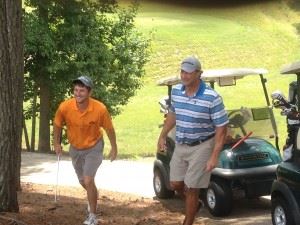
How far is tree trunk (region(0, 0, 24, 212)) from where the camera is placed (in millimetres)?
5918

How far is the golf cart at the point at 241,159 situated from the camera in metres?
8.06

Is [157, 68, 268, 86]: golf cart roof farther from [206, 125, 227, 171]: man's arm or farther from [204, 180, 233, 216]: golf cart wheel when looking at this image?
[206, 125, 227, 171]: man's arm

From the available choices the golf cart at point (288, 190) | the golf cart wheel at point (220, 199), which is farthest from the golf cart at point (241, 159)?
the golf cart at point (288, 190)

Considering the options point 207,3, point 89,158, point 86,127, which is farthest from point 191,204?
point 207,3

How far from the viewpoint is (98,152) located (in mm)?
6414

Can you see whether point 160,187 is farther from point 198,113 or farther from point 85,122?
point 198,113

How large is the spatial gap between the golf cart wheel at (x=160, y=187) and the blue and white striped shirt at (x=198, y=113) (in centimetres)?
332

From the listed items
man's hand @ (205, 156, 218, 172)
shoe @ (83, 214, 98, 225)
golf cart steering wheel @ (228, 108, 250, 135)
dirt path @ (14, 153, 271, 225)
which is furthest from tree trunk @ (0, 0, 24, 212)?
golf cart steering wheel @ (228, 108, 250, 135)

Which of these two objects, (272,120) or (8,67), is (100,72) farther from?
(8,67)

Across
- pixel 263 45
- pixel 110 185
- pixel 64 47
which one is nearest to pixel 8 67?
pixel 110 185

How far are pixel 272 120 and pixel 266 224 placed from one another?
2.04 metres

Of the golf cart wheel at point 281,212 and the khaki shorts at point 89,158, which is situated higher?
the khaki shorts at point 89,158

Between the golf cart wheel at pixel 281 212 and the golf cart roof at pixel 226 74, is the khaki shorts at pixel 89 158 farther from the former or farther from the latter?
the golf cart roof at pixel 226 74

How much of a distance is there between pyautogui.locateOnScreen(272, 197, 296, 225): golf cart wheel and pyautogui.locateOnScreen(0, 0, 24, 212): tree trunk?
2498 mm
